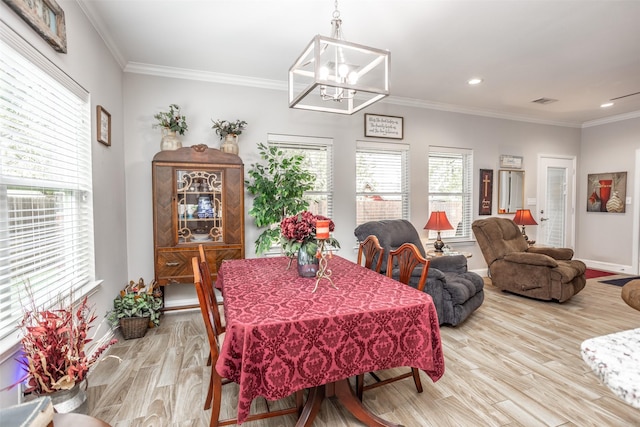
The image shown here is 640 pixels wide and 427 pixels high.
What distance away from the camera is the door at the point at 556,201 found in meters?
5.66

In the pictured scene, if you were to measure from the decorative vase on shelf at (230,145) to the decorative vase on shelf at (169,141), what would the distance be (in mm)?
466

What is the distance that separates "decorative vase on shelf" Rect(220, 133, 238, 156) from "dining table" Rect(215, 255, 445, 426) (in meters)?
2.04

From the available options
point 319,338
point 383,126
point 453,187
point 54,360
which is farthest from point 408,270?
point 453,187

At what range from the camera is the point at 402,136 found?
15.0 ft

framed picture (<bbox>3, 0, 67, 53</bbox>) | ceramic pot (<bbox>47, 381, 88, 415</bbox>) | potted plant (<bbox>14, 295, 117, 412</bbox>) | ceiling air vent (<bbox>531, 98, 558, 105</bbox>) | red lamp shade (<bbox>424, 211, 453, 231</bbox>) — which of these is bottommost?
ceramic pot (<bbox>47, 381, 88, 415</bbox>)

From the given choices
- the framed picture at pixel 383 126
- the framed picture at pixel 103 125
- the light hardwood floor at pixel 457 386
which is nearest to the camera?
the light hardwood floor at pixel 457 386

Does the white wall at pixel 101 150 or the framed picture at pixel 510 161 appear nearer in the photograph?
the white wall at pixel 101 150

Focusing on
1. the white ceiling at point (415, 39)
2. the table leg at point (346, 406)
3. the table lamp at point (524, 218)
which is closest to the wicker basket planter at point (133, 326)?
the table leg at point (346, 406)

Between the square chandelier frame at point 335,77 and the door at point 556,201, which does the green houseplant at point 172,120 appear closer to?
the square chandelier frame at point 335,77

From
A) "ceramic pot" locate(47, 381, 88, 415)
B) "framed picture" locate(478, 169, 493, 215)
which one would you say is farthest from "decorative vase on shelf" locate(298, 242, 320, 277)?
"framed picture" locate(478, 169, 493, 215)

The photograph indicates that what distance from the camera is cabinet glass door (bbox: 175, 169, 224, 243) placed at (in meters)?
3.34

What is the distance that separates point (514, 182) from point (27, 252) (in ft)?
20.2

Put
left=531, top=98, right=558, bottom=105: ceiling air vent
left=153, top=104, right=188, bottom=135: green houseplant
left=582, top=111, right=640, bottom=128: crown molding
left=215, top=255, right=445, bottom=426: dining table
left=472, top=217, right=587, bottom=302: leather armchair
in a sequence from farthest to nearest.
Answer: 1. left=582, top=111, right=640, bottom=128: crown molding
2. left=531, top=98, right=558, bottom=105: ceiling air vent
3. left=472, top=217, right=587, bottom=302: leather armchair
4. left=153, top=104, right=188, bottom=135: green houseplant
5. left=215, top=255, right=445, bottom=426: dining table

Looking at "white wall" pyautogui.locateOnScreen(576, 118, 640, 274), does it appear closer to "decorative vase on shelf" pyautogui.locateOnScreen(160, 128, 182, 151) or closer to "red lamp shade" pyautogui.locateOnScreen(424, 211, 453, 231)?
"red lamp shade" pyautogui.locateOnScreen(424, 211, 453, 231)
